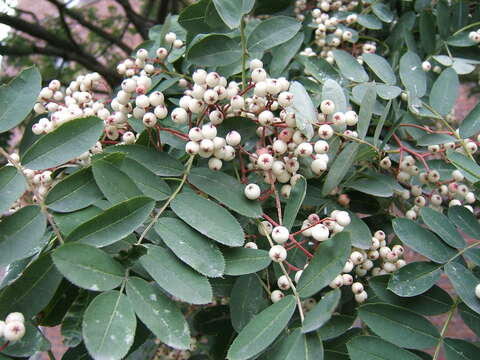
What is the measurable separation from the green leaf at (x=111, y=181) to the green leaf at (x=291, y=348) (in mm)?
331

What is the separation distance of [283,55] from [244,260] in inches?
21.4

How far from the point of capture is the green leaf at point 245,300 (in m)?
0.82

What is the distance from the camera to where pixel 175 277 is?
27.5 inches

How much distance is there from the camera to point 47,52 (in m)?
2.38

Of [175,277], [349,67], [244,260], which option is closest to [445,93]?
[349,67]

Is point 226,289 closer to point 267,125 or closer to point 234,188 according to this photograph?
point 234,188

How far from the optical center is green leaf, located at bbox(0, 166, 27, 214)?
2.32ft

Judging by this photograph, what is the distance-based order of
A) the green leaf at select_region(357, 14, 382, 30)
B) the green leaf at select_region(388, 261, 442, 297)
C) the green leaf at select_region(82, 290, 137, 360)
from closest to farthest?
the green leaf at select_region(82, 290, 137, 360) → the green leaf at select_region(388, 261, 442, 297) → the green leaf at select_region(357, 14, 382, 30)

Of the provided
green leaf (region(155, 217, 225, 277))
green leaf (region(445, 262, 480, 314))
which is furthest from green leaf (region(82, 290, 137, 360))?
green leaf (region(445, 262, 480, 314))

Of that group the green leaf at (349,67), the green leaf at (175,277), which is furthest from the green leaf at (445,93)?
the green leaf at (175,277)

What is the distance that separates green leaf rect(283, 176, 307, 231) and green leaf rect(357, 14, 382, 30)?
2.31ft

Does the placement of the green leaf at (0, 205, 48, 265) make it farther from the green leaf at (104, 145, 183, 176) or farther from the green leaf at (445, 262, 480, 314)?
the green leaf at (445, 262, 480, 314)

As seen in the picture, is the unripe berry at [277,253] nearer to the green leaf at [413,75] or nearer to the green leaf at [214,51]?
the green leaf at [214,51]

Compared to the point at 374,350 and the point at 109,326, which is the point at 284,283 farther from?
the point at 109,326
